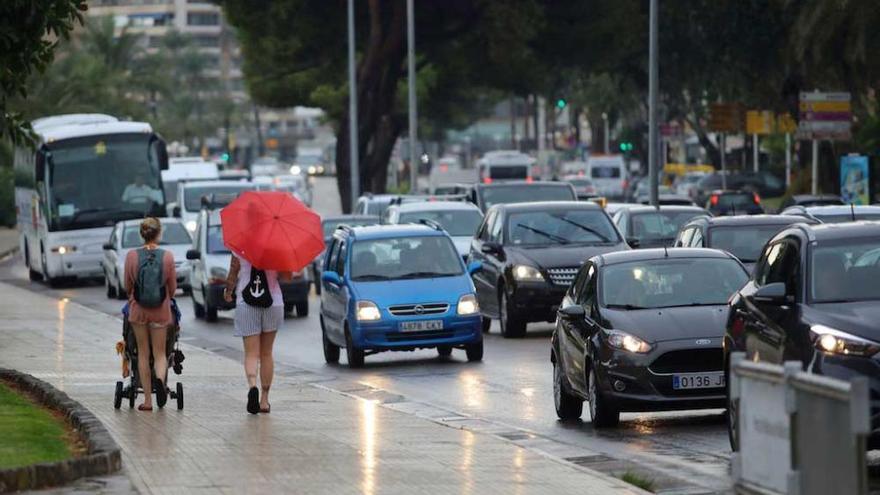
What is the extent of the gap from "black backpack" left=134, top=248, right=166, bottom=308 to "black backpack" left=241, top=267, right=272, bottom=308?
0.67 metres

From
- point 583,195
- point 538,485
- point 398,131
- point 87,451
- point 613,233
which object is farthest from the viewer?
point 398,131

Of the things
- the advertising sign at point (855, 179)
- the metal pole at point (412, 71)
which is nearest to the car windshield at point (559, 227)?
the advertising sign at point (855, 179)

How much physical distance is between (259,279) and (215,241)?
1772 cm

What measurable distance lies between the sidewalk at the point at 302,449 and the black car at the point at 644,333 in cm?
135

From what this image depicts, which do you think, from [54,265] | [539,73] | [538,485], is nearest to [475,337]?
[538,485]

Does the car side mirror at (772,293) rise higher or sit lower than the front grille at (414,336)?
higher

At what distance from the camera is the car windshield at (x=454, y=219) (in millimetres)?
34781

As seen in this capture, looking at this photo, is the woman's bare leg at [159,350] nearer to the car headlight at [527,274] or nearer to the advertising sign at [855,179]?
the car headlight at [527,274]

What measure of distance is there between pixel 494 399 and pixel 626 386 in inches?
138

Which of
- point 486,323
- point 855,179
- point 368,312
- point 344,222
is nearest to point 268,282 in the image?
point 368,312

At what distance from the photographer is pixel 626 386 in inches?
656

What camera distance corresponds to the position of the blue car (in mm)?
24406

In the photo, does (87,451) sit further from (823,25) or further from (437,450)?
(823,25)

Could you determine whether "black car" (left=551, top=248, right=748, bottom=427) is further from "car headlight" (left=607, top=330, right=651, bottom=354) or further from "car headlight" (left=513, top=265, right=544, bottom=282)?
"car headlight" (left=513, top=265, right=544, bottom=282)
